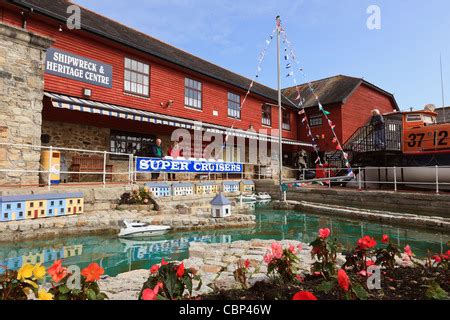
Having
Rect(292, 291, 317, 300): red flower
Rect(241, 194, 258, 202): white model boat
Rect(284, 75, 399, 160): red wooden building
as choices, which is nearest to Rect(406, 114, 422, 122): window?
Rect(241, 194, 258, 202): white model boat

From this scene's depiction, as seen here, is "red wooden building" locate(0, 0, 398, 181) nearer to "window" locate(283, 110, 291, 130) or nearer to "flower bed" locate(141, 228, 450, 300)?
"window" locate(283, 110, 291, 130)

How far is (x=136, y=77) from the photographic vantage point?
1386cm

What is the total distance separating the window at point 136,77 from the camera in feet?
44.2

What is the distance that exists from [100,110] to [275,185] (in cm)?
948

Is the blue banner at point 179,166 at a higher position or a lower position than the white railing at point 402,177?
higher

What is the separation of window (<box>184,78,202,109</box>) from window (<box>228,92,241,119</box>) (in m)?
2.75

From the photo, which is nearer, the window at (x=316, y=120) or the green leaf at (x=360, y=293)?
the green leaf at (x=360, y=293)

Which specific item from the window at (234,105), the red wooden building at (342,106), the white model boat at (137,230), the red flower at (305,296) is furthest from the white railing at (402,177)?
the red flower at (305,296)

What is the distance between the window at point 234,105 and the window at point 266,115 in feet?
9.09

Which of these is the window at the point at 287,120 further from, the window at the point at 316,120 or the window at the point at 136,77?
the window at the point at 136,77

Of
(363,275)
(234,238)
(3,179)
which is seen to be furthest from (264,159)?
(363,275)

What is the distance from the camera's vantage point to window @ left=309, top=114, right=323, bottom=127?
75.9 ft
